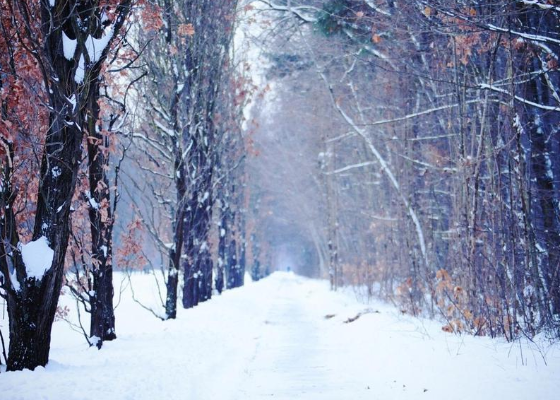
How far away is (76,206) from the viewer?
8.23m

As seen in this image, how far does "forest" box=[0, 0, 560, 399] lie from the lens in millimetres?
5938

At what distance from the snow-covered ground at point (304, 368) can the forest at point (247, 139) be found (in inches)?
29.0

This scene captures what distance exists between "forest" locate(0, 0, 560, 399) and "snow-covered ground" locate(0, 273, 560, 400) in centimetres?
74

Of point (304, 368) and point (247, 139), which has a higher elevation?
point (247, 139)

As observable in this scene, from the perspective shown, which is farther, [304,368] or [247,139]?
[247,139]

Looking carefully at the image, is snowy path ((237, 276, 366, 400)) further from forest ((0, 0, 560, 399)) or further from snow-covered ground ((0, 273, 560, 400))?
forest ((0, 0, 560, 399))

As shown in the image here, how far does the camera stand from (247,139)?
19.3 m

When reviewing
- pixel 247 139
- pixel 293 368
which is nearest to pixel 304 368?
pixel 293 368

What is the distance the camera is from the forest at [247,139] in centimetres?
594

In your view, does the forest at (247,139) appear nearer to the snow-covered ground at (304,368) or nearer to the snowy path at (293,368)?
the snow-covered ground at (304,368)

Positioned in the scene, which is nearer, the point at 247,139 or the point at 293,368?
the point at 293,368

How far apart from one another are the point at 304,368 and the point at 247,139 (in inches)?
521

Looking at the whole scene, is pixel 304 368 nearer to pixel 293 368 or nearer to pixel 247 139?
pixel 293 368

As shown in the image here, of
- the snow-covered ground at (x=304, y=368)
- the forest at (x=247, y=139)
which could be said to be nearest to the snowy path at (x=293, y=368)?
the snow-covered ground at (x=304, y=368)
